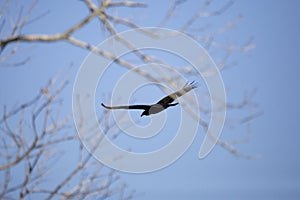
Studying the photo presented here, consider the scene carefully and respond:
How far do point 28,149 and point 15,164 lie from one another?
28 cm

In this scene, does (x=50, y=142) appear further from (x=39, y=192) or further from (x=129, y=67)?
(x=129, y=67)

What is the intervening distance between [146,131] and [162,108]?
0.65 m

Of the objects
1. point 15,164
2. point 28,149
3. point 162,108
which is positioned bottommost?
point 162,108

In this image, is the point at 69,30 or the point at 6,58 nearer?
the point at 69,30

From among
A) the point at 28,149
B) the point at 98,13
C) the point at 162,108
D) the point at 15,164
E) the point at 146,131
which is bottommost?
the point at 162,108

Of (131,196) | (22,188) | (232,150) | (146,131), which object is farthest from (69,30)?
(131,196)

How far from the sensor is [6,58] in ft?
9.23

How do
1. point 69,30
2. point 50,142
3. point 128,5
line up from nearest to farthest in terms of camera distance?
point 69,30
point 128,5
point 50,142

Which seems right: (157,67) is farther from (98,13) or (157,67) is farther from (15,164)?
(15,164)

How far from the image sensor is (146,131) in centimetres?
239

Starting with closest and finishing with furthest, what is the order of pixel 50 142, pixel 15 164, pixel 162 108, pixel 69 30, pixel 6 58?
pixel 162 108 < pixel 69 30 < pixel 6 58 < pixel 15 164 < pixel 50 142

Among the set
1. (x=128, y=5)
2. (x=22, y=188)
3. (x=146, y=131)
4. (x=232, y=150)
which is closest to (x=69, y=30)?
→ (x=128, y=5)

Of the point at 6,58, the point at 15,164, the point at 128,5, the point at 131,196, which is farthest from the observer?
the point at 131,196

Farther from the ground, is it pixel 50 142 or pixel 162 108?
pixel 50 142
